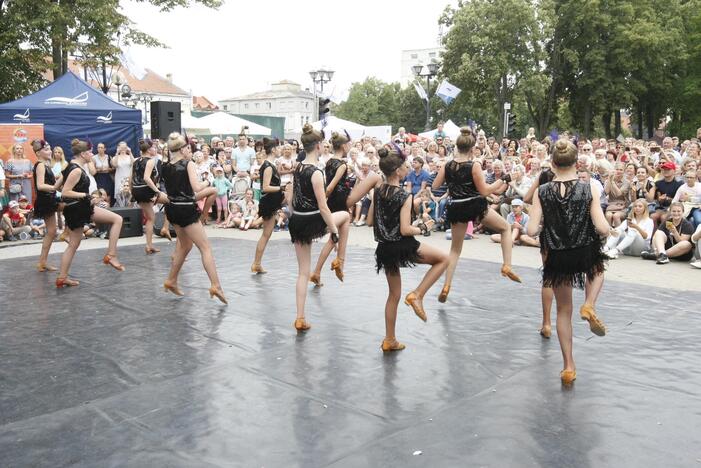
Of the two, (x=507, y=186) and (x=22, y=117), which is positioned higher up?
(x=22, y=117)

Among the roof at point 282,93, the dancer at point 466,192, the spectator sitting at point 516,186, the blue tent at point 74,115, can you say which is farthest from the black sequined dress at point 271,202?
the roof at point 282,93

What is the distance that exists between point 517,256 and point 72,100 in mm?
11726

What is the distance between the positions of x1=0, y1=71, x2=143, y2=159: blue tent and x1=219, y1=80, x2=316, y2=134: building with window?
360 feet

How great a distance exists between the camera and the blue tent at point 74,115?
1581 centimetres

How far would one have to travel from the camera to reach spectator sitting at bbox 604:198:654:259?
10828 millimetres

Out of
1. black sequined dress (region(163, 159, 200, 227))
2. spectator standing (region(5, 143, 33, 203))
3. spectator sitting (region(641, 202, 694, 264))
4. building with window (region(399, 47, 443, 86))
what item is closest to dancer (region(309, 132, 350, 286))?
black sequined dress (region(163, 159, 200, 227))

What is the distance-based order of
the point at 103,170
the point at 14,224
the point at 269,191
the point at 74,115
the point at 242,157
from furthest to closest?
the point at 74,115, the point at 242,157, the point at 103,170, the point at 14,224, the point at 269,191

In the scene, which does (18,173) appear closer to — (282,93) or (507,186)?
(507,186)

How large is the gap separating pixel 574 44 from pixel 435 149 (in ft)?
94.8

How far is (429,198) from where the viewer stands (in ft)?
47.0

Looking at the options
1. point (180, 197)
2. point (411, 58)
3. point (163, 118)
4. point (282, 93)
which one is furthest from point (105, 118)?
point (411, 58)

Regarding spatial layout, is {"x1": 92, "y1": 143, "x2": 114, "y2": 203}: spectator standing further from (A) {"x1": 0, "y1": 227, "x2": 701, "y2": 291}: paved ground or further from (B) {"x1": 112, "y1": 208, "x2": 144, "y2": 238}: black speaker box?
(A) {"x1": 0, "y1": 227, "x2": 701, "y2": 291}: paved ground

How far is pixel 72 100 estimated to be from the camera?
651 inches

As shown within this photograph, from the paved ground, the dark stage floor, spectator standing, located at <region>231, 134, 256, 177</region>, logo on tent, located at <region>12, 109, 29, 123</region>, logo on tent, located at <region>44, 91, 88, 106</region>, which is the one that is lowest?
the dark stage floor
